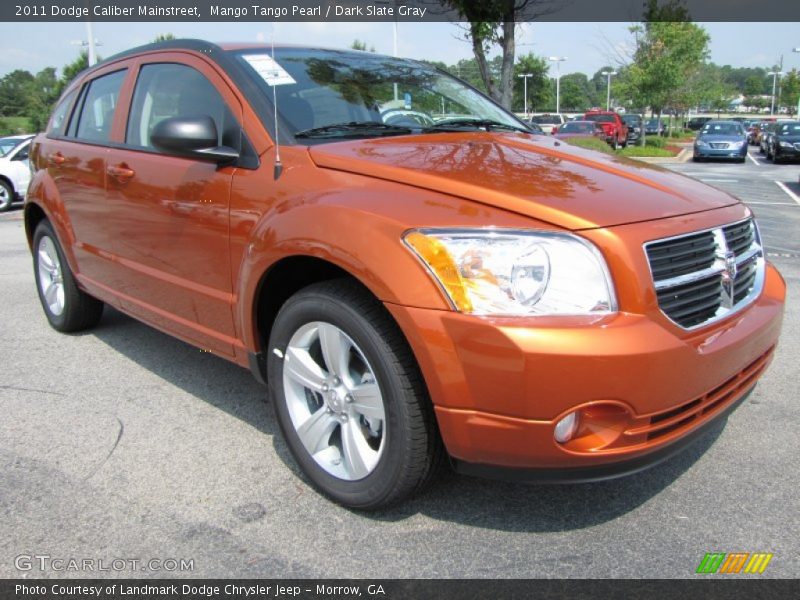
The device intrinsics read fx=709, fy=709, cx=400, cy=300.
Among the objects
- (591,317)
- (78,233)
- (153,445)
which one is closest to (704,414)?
(591,317)

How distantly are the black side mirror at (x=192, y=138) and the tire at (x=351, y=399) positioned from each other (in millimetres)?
749

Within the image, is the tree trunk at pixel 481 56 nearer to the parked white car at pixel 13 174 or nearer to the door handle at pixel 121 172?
the parked white car at pixel 13 174

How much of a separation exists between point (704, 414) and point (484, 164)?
3.83ft

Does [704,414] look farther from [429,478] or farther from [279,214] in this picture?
[279,214]

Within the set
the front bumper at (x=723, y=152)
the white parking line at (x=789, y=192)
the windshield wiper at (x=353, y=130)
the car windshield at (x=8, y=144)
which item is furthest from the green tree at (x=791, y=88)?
the windshield wiper at (x=353, y=130)

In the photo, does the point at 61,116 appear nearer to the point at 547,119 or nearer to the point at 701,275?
the point at 701,275

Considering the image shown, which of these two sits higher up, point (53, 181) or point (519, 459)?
point (53, 181)

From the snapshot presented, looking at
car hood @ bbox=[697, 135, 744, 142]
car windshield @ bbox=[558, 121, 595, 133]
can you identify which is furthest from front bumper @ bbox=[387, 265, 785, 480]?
car hood @ bbox=[697, 135, 744, 142]

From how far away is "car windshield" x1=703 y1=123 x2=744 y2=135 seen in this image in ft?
89.0

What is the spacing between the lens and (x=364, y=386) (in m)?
2.48

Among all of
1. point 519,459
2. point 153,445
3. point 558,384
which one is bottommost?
point 153,445

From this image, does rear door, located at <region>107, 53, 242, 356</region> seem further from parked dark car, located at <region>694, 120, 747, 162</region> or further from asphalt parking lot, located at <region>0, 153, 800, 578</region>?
parked dark car, located at <region>694, 120, 747, 162</region>

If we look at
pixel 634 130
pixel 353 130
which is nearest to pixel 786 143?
pixel 634 130

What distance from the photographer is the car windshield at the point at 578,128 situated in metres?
26.8
